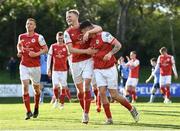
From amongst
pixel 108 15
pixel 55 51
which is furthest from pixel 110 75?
pixel 108 15

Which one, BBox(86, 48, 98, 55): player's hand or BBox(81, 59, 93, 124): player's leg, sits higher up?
BBox(86, 48, 98, 55): player's hand

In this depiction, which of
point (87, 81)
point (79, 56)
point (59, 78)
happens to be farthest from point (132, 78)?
point (87, 81)

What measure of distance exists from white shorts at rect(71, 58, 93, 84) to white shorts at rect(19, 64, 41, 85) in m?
1.74

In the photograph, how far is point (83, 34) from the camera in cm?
1373

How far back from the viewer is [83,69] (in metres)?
14.0

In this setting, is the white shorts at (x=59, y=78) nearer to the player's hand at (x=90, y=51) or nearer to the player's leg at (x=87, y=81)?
the player's leg at (x=87, y=81)

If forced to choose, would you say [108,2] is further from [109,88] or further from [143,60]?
[109,88]

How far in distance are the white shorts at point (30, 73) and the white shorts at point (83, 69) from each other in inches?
68.6

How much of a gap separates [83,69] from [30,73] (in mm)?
2193

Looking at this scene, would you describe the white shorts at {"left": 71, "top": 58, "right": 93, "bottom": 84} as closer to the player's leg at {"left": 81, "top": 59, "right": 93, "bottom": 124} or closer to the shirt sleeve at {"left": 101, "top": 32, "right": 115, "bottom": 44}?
the player's leg at {"left": 81, "top": 59, "right": 93, "bottom": 124}

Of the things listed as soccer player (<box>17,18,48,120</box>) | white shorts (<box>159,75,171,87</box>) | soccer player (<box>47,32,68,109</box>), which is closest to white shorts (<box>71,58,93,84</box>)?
soccer player (<box>17,18,48,120</box>)

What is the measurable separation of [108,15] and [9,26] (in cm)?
1099

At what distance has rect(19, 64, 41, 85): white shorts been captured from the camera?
15.6 metres

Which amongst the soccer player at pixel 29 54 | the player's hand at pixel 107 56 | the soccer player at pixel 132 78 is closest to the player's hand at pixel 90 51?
the player's hand at pixel 107 56
